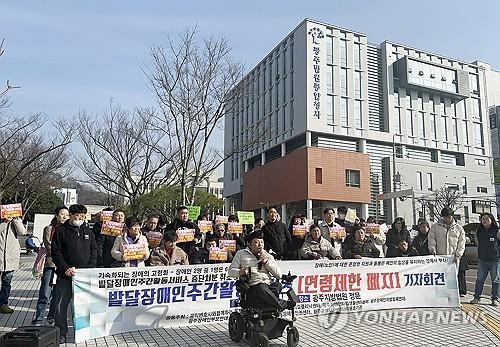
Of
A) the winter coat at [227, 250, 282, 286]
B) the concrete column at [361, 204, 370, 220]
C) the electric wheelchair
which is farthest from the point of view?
the concrete column at [361, 204, 370, 220]

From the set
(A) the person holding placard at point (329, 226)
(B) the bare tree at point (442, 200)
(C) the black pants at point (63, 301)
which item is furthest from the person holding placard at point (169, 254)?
(B) the bare tree at point (442, 200)

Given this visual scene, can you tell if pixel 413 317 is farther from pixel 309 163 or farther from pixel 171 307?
pixel 309 163

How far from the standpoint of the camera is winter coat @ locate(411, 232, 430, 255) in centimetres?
1011

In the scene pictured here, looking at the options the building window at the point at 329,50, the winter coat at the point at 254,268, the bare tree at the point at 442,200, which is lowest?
the winter coat at the point at 254,268

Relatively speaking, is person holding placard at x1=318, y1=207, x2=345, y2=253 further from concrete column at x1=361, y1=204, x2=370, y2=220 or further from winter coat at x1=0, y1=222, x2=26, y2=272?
concrete column at x1=361, y1=204, x2=370, y2=220

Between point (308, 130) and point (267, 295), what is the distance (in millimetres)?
37832

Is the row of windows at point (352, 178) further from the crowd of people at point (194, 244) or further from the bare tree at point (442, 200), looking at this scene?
the crowd of people at point (194, 244)

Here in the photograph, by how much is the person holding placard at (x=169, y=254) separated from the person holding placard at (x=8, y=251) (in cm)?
242

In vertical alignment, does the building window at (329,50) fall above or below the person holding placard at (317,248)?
above

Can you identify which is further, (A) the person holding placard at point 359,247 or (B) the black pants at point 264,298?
Answer: (A) the person holding placard at point 359,247

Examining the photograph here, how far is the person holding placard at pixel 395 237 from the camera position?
9.80m

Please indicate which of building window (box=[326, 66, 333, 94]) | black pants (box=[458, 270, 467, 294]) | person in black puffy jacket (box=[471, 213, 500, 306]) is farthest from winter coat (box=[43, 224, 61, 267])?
building window (box=[326, 66, 333, 94])

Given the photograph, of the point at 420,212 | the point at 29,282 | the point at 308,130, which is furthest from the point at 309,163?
the point at 29,282

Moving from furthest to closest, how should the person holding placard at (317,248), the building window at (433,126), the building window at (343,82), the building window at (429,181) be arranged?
the building window at (433,126) < the building window at (429,181) < the building window at (343,82) < the person holding placard at (317,248)
